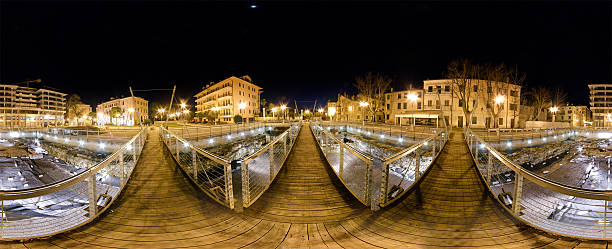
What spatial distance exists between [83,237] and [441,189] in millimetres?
7754

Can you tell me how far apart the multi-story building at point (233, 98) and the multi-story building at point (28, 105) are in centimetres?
4242

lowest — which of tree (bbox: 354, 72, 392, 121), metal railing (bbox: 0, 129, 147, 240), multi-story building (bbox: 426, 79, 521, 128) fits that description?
metal railing (bbox: 0, 129, 147, 240)

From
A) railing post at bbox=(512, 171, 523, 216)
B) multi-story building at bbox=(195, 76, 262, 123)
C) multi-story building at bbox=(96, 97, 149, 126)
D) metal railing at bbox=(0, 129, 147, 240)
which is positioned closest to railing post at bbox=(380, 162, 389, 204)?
railing post at bbox=(512, 171, 523, 216)

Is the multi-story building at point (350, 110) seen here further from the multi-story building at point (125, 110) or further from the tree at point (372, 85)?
the multi-story building at point (125, 110)

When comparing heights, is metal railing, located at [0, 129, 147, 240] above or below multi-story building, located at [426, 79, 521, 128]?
below

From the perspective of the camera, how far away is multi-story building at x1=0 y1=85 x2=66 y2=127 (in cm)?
6088

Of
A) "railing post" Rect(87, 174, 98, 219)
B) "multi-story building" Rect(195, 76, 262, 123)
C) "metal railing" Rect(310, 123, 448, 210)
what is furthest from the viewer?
"multi-story building" Rect(195, 76, 262, 123)

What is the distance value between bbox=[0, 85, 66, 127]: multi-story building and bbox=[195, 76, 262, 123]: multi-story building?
139ft

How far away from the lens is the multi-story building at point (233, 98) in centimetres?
4948

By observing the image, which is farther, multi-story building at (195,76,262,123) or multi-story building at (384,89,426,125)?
multi-story building at (195,76,262,123)

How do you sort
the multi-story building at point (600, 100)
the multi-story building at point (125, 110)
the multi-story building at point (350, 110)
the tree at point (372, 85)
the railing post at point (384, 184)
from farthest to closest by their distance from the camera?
1. the multi-story building at point (125, 110)
2. the multi-story building at point (350, 110)
3. the multi-story building at point (600, 100)
4. the tree at point (372, 85)
5. the railing post at point (384, 184)

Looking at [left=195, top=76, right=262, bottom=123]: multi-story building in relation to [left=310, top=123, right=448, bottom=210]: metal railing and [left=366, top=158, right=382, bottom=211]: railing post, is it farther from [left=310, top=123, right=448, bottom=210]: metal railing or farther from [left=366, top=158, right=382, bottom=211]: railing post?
[left=366, top=158, right=382, bottom=211]: railing post

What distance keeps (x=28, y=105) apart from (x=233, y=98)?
7714 cm

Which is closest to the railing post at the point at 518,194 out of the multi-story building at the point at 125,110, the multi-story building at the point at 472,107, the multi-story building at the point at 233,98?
the multi-story building at the point at 472,107
